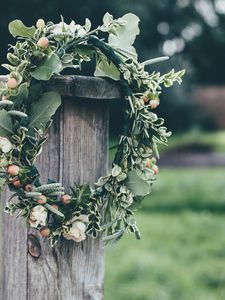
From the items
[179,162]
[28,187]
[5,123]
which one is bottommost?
[28,187]

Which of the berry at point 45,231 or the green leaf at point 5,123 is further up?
the green leaf at point 5,123

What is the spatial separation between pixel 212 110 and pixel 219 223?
17.1 m

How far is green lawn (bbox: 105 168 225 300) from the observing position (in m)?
5.20

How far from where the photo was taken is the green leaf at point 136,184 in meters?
1.91

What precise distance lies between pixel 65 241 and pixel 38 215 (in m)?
0.19

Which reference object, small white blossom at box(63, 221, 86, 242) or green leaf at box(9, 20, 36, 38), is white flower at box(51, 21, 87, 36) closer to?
green leaf at box(9, 20, 36, 38)

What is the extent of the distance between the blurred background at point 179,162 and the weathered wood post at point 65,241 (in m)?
0.48

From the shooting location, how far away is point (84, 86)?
6.11 ft

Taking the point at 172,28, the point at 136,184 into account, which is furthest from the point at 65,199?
the point at 172,28

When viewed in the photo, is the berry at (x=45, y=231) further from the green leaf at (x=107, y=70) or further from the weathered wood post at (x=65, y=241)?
the green leaf at (x=107, y=70)

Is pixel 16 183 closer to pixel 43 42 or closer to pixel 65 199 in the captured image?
pixel 65 199

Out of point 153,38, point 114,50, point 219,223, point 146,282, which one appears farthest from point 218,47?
point 114,50

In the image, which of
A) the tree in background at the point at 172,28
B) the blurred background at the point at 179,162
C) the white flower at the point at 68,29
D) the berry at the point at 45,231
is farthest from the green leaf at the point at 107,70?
the tree in background at the point at 172,28

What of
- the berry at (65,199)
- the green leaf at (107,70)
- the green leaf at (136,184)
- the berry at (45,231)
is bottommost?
the berry at (45,231)
